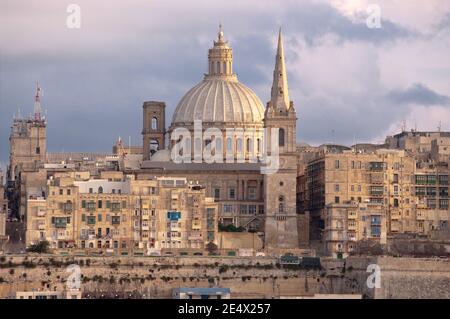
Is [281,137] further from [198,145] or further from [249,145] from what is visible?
[198,145]

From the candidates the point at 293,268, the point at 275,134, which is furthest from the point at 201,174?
the point at 293,268

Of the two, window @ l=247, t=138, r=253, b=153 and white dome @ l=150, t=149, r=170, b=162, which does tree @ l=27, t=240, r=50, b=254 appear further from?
window @ l=247, t=138, r=253, b=153

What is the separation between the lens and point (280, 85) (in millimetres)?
163625

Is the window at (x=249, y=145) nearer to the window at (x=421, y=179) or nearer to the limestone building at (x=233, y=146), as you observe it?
the limestone building at (x=233, y=146)

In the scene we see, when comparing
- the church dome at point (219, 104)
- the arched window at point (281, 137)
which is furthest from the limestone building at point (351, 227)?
the church dome at point (219, 104)

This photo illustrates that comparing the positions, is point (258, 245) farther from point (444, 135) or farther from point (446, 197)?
point (444, 135)

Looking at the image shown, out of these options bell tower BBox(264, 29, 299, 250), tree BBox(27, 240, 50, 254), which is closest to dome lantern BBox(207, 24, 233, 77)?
bell tower BBox(264, 29, 299, 250)

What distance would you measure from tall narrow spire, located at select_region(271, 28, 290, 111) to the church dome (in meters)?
7.51

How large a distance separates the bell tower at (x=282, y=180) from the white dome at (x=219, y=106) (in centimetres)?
866

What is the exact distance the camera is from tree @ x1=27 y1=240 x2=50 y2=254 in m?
153

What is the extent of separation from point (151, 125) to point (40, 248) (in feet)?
74.8

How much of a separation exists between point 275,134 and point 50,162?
19551 millimetres

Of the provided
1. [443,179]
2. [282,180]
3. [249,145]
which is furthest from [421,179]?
[249,145]

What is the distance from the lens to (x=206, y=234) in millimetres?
158125
